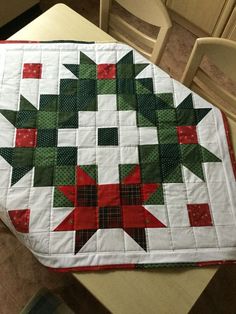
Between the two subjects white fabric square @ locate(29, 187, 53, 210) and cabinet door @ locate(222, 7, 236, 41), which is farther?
cabinet door @ locate(222, 7, 236, 41)

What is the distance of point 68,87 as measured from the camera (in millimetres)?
1075

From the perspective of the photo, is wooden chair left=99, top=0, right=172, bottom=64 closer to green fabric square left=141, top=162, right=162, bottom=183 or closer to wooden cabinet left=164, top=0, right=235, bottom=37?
green fabric square left=141, top=162, right=162, bottom=183

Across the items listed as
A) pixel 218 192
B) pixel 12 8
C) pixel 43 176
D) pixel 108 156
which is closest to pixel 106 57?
pixel 108 156

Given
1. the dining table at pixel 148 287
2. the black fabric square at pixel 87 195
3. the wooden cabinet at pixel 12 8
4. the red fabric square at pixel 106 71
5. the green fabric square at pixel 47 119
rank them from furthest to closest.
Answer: the wooden cabinet at pixel 12 8 < the red fabric square at pixel 106 71 < the green fabric square at pixel 47 119 < the black fabric square at pixel 87 195 < the dining table at pixel 148 287

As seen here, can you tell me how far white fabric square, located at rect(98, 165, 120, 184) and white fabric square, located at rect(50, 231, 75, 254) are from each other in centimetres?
17

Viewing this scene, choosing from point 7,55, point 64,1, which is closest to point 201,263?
point 7,55

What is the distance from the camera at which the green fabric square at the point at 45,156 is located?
94cm

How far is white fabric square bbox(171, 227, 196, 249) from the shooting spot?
2.84 feet

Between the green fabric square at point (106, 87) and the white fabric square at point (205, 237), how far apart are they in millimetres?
518

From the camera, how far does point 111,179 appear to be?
3.08ft

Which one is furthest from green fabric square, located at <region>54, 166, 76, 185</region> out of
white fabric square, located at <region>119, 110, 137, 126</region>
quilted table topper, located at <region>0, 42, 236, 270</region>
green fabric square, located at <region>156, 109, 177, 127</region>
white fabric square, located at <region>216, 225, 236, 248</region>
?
white fabric square, located at <region>216, 225, 236, 248</region>

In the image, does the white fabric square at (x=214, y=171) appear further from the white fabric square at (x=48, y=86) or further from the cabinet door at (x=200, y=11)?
the cabinet door at (x=200, y=11)

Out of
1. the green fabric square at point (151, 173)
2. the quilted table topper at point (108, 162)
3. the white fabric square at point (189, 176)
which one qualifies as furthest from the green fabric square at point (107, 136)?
the white fabric square at point (189, 176)

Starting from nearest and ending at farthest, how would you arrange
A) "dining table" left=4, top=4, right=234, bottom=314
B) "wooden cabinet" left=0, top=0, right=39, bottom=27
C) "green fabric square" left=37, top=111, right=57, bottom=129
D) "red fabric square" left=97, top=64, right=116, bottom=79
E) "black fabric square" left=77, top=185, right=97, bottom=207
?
"dining table" left=4, top=4, right=234, bottom=314, "black fabric square" left=77, top=185, right=97, bottom=207, "green fabric square" left=37, top=111, right=57, bottom=129, "red fabric square" left=97, top=64, right=116, bottom=79, "wooden cabinet" left=0, top=0, right=39, bottom=27
